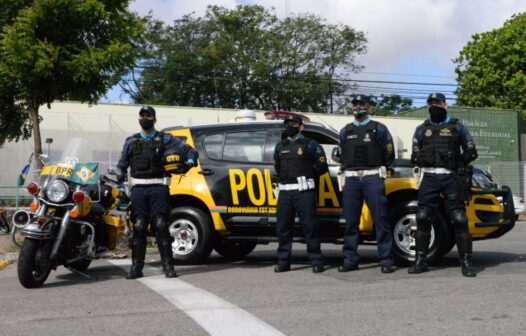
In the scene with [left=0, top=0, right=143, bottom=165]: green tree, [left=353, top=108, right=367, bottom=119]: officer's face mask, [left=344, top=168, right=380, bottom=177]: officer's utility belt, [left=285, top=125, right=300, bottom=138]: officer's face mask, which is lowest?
[left=344, top=168, right=380, bottom=177]: officer's utility belt

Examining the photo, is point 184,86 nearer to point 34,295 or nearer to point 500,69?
point 500,69

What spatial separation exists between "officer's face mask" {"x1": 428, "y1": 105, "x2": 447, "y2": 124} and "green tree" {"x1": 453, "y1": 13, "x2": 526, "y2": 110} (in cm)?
3452

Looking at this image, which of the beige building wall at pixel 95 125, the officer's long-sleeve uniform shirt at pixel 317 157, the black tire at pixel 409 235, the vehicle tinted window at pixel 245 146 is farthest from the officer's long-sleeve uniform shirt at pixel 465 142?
the beige building wall at pixel 95 125

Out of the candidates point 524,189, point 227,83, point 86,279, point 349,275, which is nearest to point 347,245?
point 349,275

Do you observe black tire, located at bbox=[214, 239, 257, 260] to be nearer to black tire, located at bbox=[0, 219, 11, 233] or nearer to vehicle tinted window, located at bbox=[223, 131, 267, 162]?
vehicle tinted window, located at bbox=[223, 131, 267, 162]

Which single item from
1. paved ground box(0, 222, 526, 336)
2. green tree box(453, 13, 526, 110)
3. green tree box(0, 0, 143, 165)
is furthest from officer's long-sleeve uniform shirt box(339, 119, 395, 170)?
green tree box(453, 13, 526, 110)

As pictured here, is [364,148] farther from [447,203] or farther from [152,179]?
[152,179]

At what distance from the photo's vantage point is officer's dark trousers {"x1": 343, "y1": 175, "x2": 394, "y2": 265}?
23.9ft

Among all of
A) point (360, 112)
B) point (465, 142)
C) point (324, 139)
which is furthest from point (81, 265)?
point (465, 142)

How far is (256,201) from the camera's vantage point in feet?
26.6

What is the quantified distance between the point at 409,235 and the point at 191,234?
2633mm

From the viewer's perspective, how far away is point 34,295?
6.21 metres

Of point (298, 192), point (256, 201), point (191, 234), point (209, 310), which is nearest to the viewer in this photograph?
point (209, 310)

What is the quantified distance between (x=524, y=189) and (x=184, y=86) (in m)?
28.9
